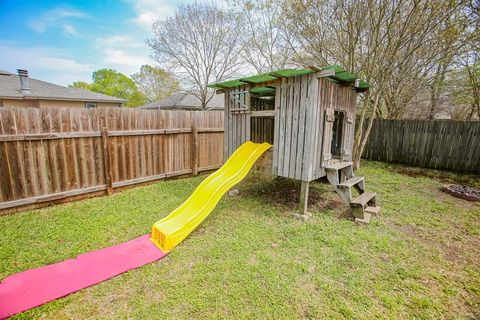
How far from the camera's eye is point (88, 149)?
485 cm

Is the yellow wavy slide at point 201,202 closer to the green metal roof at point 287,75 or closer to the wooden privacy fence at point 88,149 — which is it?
the green metal roof at point 287,75

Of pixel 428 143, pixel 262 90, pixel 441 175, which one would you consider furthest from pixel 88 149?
pixel 428 143

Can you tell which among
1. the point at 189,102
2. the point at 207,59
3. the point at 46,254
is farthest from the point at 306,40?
the point at 189,102

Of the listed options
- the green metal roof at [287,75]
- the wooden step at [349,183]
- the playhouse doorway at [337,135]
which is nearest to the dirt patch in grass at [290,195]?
the wooden step at [349,183]

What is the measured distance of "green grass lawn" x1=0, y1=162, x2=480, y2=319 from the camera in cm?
218

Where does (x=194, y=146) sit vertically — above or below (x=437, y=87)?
below

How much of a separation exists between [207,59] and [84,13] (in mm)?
10423

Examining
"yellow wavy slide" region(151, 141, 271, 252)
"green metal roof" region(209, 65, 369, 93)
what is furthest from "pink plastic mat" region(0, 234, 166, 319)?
"green metal roof" region(209, 65, 369, 93)

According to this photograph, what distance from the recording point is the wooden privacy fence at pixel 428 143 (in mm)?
7406

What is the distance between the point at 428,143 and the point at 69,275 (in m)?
11.0

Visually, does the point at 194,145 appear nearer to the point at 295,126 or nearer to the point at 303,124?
the point at 295,126

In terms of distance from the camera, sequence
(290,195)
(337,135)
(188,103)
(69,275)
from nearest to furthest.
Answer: (69,275)
(290,195)
(337,135)
(188,103)

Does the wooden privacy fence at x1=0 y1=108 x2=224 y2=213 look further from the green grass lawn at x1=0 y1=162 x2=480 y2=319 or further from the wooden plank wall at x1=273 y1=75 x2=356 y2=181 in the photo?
the wooden plank wall at x1=273 y1=75 x2=356 y2=181

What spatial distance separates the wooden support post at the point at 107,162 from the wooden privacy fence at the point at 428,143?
10281mm
